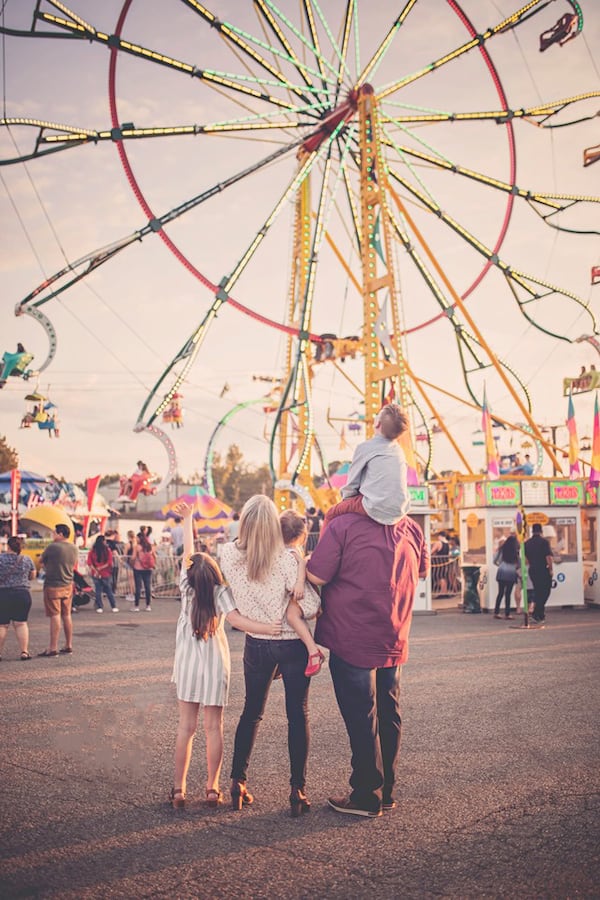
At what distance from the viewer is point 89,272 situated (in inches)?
665

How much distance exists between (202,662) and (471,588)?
1227 centimetres

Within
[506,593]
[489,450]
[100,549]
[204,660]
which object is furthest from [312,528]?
[204,660]

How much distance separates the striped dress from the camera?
4.41 meters

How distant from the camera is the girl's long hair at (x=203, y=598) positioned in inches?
175

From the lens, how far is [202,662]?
4.45 meters

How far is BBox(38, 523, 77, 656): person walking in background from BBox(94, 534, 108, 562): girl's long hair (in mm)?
4324

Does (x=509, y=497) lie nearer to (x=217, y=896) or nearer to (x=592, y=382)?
(x=592, y=382)

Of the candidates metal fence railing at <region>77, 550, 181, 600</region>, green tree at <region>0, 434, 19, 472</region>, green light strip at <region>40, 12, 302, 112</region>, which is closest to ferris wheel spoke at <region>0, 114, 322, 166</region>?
green light strip at <region>40, 12, 302, 112</region>

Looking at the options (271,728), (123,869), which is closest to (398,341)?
(271,728)

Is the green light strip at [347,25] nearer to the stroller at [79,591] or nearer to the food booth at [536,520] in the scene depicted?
the food booth at [536,520]

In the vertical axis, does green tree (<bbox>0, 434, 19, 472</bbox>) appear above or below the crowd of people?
above

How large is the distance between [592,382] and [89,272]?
12742mm

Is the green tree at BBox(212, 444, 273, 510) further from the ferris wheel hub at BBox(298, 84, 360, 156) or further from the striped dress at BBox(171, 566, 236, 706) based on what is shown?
the striped dress at BBox(171, 566, 236, 706)

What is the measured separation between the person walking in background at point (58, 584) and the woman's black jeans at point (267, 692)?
20.5 feet
